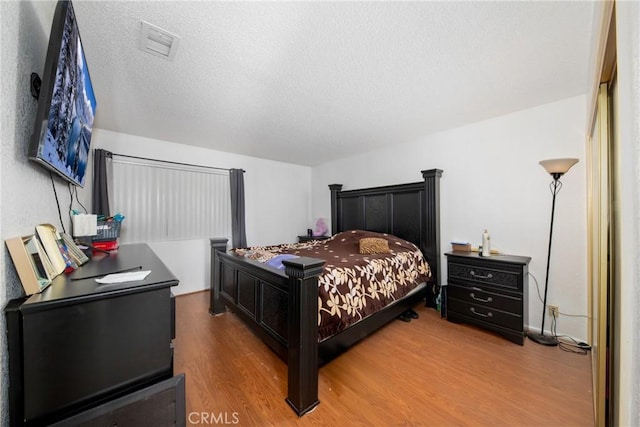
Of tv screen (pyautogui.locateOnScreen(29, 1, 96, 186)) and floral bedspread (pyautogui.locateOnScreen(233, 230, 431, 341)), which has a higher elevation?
tv screen (pyautogui.locateOnScreen(29, 1, 96, 186))

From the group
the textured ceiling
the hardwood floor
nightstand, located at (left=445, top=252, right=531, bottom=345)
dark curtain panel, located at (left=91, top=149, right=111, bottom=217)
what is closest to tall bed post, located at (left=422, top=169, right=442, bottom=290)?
nightstand, located at (left=445, top=252, right=531, bottom=345)

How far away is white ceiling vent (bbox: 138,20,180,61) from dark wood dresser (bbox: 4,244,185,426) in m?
1.46

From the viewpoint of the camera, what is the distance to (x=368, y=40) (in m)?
1.47

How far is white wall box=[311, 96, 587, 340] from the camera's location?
2.19 m

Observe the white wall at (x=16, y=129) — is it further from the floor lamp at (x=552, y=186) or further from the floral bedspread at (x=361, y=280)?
the floor lamp at (x=552, y=186)

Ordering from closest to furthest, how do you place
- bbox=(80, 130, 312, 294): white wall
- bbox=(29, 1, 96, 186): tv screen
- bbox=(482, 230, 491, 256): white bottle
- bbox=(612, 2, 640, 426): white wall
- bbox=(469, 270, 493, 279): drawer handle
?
bbox=(612, 2, 640, 426): white wall < bbox=(29, 1, 96, 186): tv screen < bbox=(469, 270, 493, 279): drawer handle < bbox=(482, 230, 491, 256): white bottle < bbox=(80, 130, 312, 294): white wall

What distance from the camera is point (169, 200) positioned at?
343 centimetres

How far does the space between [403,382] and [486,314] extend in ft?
4.23

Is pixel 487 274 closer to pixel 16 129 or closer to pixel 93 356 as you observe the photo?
pixel 93 356

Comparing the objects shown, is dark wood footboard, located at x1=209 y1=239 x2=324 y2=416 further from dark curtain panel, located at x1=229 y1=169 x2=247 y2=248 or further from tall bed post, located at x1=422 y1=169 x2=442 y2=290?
tall bed post, located at x1=422 y1=169 x2=442 y2=290

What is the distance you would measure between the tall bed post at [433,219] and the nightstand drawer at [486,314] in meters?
0.46

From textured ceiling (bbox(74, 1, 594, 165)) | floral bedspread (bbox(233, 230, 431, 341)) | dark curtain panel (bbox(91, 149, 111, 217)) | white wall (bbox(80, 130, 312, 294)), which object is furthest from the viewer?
white wall (bbox(80, 130, 312, 294))

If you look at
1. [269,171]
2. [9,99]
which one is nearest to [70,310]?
[9,99]

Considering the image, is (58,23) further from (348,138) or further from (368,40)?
(348,138)
